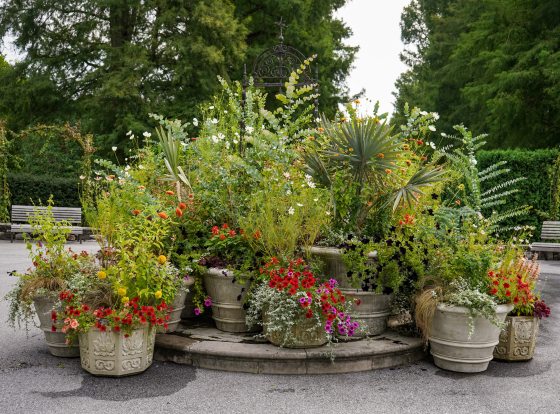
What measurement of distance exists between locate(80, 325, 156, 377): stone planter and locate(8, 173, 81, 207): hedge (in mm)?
11537

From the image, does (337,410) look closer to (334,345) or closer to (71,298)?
(334,345)

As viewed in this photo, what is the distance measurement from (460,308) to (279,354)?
134cm

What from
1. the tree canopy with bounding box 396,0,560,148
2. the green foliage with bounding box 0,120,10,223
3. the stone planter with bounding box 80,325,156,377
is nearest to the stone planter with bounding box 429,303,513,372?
the stone planter with bounding box 80,325,156,377

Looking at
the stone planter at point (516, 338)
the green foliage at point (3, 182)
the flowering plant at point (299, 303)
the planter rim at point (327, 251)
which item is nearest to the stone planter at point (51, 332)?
the flowering plant at point (299, 303)

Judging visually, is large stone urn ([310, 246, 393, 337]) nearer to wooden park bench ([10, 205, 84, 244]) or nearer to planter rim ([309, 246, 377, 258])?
planter rim ([309, 246, 377, 258])

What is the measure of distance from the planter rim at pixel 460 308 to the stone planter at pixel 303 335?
2.92 feet

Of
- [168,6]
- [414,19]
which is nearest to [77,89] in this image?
[168,6]

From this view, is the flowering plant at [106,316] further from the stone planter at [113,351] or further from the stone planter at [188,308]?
the stone planter at [188,308]

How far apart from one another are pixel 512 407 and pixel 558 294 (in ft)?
15.2

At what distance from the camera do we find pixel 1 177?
14.5 m

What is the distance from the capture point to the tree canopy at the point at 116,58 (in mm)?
16281

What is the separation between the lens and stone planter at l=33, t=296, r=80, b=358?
4.23m

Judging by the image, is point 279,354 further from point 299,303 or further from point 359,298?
point 359,298

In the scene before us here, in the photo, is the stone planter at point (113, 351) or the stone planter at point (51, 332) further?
the stone planter at point (51, 332)
